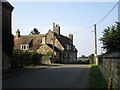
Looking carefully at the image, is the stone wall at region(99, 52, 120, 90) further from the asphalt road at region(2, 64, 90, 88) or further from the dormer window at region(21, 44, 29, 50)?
the dormer window at region(21, 44, 29, 50)

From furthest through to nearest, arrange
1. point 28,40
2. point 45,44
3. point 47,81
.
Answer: point 28,40
point 45,44
point 47,81

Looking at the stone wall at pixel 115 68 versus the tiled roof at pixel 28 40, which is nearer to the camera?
the stone wall at pixel 115 68

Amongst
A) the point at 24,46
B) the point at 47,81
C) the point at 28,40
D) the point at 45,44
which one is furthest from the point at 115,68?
the point at 28,40

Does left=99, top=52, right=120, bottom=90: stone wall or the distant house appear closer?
left=99, top=52, right=120, bottom=90: stone wall

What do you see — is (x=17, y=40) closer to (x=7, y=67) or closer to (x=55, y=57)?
(x=55, y=57)

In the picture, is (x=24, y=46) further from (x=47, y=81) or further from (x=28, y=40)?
(x=47, y=81)

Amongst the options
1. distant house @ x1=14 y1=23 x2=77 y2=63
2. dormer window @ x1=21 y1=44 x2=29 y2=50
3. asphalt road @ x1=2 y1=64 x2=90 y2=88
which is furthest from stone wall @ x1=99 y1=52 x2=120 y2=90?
dormer window @ x1=21 y1=44 x2=29 y2=50

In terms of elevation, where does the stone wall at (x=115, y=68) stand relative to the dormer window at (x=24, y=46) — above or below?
below

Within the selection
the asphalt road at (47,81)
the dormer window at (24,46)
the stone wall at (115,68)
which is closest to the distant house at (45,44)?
the dormer window at (24,46)

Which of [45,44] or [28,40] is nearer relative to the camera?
[45,44]

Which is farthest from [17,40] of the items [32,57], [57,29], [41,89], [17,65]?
[41,89]

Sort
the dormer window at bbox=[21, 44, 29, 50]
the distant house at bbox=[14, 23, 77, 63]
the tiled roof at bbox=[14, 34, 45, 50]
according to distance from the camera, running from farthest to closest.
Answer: the tiled roof at bbox=[14, 34, 45, 50] → the dormer window at bbox=[21, 44, 29, 50] → the distant house at bbox=[14, 23, 77, 63]

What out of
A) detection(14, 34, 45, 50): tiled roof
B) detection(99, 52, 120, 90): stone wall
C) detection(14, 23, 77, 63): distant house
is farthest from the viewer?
detection(14, 34, 45, 50): tiled roof

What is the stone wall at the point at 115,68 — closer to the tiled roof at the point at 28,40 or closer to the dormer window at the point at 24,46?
the tiled roof at the point at 28,40
